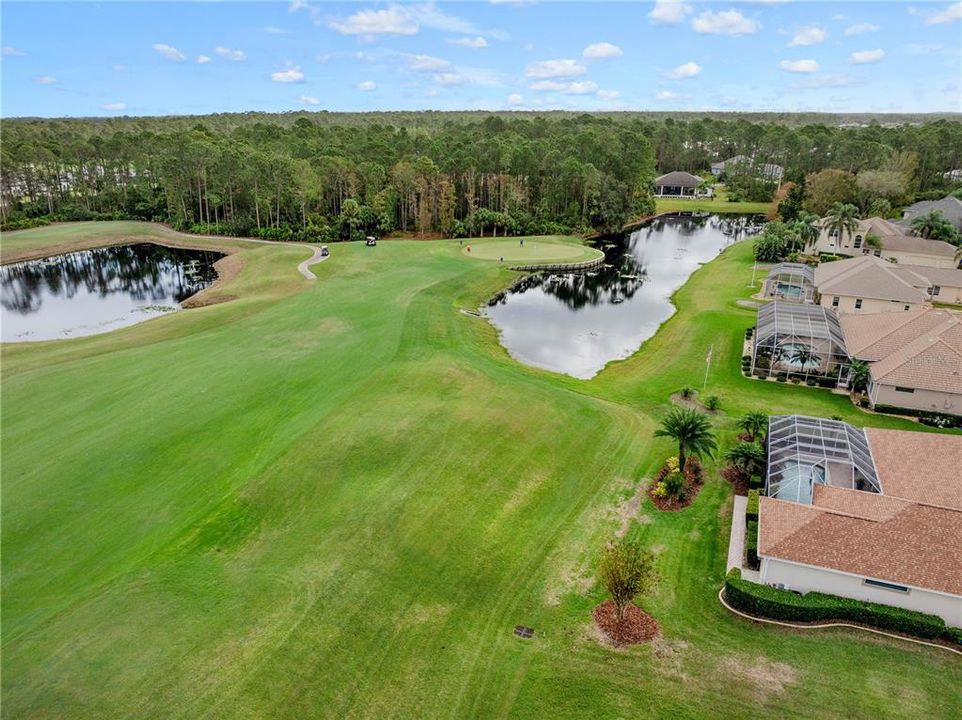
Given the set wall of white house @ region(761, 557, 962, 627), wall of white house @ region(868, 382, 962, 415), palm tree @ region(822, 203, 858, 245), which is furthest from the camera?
palm tree @ region(822, 203, 858, 245)

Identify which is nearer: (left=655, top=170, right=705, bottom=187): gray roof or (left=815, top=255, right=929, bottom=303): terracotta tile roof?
(left=815, top=255, right=929, bottom=303): terracotta tile roof

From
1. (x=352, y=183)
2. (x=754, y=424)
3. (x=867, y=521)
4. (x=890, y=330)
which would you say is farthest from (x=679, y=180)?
(x=867, y=521)

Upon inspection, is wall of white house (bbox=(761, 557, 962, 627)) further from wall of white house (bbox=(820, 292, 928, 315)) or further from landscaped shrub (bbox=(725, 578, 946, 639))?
wall of white house (bbox=(820, 292, 928, 315))

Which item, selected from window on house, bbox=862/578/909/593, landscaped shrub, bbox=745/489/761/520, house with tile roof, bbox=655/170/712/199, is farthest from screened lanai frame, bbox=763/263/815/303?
house with tile roof, bbox=655/170/712/199

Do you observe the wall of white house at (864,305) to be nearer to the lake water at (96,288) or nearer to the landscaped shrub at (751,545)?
the landscaped shrub at (751,545)

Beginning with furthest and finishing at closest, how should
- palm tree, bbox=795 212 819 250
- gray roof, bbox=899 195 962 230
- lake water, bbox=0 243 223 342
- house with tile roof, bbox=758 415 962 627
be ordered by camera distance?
gray roof, bbox=899 195 962 230 < palm tree, bbox=795 212 819 250 < lake water, bbox=0 243 223 342 < house with tile roof, bbox=758 415 962 627

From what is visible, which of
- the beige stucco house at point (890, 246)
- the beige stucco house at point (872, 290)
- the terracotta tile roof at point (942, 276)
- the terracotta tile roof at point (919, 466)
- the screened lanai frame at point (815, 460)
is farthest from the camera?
the beige stucco house at point (890, 246)

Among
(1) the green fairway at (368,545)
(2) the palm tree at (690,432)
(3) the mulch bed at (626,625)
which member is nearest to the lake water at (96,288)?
(1) the green fairway at (368,545)
